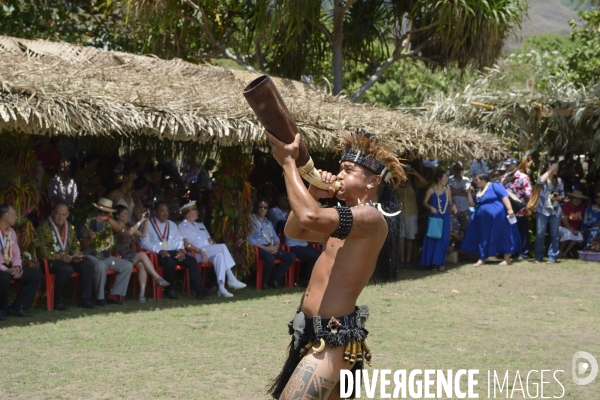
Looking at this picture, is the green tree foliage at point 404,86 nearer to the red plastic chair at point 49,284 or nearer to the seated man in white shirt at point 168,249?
the seated man in white shirt at point 168,249

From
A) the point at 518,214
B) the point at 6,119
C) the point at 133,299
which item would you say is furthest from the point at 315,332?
the point at 518,214

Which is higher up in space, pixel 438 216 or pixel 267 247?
pixel 438 216

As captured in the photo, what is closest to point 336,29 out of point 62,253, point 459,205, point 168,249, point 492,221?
point 459,205

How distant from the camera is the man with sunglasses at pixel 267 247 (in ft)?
36.6

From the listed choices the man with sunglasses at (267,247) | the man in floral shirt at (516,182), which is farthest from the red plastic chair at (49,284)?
the man in floral shirt at (516,182)

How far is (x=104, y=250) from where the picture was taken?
9602 mm

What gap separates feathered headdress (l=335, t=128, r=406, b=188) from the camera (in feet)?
13.9

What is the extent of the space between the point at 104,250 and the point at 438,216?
604cm

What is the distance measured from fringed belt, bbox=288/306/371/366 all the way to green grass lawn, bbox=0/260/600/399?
1.96 metres

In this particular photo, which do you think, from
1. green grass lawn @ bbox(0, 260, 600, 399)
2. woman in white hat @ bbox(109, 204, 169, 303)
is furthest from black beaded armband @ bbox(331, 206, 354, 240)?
woman in white hat @ bbox(109, 204, 169, 303)

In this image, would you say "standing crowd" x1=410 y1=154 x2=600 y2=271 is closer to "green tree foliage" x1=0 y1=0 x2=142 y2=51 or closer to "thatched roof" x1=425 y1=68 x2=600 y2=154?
"thatched roof" x1=425 y1=68 x2=600 y2=154

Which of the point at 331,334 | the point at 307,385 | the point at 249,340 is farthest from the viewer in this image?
the point at 249,340

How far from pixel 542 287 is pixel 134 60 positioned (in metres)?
6.75

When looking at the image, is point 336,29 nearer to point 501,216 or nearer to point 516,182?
point 516,182
